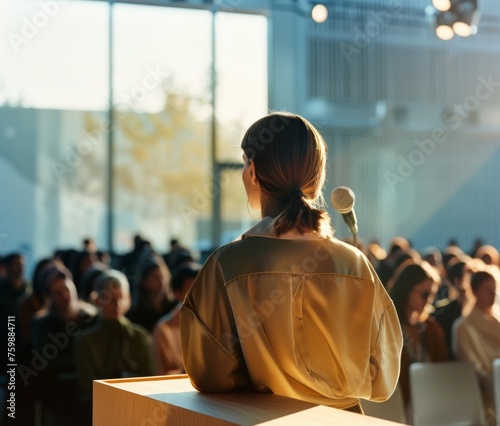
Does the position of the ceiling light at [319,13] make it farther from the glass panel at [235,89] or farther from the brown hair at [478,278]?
the brown hair at [478,278]

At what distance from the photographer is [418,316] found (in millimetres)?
4801

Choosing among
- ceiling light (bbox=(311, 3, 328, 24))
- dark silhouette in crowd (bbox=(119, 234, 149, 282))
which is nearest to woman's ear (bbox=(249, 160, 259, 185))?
dark silhouette in crowd (bbox=(119, 234, 149, 282))

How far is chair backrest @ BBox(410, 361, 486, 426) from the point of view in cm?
406

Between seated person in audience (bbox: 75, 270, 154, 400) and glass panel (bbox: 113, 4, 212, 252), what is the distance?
24.2 ft

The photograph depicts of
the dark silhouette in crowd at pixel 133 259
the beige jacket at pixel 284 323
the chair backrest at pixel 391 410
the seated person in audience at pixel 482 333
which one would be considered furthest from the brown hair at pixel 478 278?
the dark silhouette in crowd at pixel 133 259

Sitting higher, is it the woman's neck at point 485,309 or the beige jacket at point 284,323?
the beige jacket at point 284,323

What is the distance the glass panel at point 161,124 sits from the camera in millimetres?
12188

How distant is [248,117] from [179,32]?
1560 mm

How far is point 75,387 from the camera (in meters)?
4.54

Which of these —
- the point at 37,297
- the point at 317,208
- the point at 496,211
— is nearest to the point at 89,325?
the point at 37,297

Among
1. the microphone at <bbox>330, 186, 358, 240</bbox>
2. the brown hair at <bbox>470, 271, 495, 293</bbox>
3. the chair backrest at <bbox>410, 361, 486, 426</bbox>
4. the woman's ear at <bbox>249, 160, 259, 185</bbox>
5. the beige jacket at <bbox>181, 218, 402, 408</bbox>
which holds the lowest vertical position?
the chair backrest at <bbox>410, 361, 486, 426</bbox>

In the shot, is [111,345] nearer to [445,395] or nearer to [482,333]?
[445,395]

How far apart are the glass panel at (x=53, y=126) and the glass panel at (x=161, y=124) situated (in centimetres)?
27

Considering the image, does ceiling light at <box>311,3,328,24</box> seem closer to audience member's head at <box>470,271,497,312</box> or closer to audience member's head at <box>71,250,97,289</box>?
audience member's head at <box>71,250,97,289</box>
